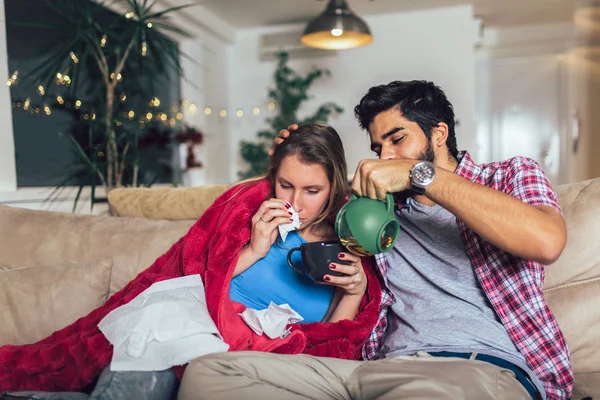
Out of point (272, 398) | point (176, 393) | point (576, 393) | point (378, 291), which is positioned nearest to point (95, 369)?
point (176, 393)

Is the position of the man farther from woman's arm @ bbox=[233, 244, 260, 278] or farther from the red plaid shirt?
woman's arm @ bbox=[233, 244, 260, 278]

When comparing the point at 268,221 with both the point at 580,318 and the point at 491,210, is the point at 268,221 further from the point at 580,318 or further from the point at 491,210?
the point at 580,318

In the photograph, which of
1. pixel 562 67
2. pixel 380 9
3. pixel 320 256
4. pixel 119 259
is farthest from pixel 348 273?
pixel 562 67

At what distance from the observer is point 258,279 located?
4.71ft

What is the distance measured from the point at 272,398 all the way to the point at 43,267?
3.52ft

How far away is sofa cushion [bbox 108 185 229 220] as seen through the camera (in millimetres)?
1927

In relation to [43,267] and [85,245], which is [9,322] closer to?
[43,267]

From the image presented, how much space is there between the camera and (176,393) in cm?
112

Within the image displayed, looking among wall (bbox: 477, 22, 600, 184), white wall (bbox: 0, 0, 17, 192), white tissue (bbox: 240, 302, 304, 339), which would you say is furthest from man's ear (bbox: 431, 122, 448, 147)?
wall (bbox: 477, 22, 600, 184)

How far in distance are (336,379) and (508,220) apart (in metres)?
0.48

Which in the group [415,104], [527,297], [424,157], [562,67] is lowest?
[527,297]

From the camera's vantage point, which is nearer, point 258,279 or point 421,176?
point 421,176

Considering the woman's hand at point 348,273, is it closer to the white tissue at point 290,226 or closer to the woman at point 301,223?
the woman at point 301,223

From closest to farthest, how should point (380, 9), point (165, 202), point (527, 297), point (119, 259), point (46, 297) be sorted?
point (527, 297)
point (46, 297)
point (119, 259)
point (165, 202)
point (380, 9)
